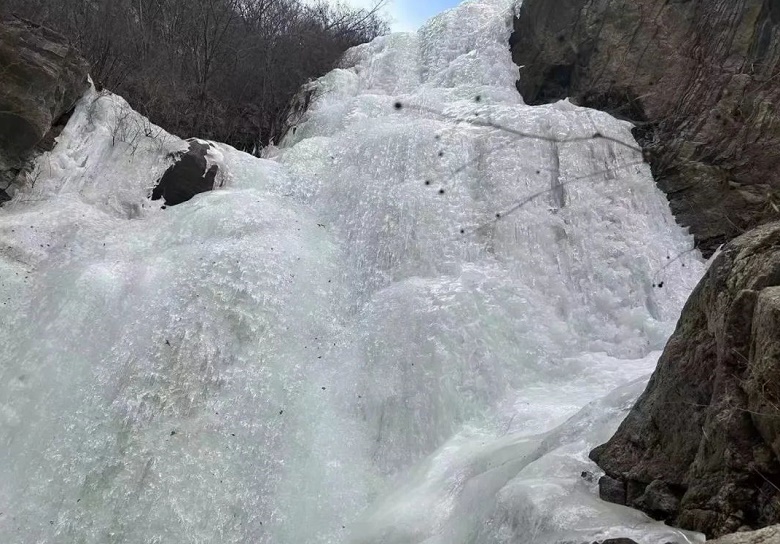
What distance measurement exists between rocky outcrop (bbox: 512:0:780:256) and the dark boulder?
563cm

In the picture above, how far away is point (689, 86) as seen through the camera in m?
8.99

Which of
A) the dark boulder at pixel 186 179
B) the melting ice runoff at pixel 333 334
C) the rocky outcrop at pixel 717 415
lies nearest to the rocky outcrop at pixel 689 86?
the melting ice runoff at pixel 333 334

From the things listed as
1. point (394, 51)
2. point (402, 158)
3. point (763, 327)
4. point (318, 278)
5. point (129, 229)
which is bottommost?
point (763, 327)

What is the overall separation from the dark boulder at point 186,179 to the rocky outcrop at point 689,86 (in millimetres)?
5632

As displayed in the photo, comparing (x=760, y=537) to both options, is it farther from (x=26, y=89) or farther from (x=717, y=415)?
(x=26, y=89)

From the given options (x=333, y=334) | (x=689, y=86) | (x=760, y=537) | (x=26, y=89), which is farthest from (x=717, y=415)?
(x=26, y=89)

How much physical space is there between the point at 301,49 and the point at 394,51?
2.06 meters

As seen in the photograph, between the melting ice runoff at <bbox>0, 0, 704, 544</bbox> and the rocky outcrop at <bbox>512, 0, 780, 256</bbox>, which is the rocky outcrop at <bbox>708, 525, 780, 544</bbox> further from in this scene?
the rocky outcrop at <bbox>512, 0, 780, 256</bbox>

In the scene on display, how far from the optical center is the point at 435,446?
5246 millimetres

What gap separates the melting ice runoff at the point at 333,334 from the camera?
454 cm

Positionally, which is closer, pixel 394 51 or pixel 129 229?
pixel 129 229

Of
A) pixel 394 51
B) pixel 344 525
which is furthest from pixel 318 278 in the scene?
pixel 394 51

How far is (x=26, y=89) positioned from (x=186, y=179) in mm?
1961

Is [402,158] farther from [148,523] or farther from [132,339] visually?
[148,523]
